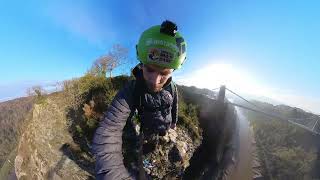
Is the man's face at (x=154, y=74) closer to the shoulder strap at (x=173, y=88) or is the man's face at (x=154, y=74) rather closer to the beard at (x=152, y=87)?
the beard at (x=152, y=87)

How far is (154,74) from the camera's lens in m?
2.37

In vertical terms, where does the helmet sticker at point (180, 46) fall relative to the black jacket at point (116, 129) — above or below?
above

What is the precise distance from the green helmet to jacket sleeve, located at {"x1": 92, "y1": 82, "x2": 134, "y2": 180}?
1.62 feet

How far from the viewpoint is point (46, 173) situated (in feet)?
53.1

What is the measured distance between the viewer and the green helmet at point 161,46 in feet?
7.46

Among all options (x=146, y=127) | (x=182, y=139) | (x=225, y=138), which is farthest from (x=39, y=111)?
(x=225, y=138)

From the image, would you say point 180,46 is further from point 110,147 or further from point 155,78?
point 110,147

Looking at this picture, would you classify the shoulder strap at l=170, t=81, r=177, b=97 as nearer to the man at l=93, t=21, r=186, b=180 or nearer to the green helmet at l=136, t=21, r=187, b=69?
the man at l=93, t=21, r=186, b=180

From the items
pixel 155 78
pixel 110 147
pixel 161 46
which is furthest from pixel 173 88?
pixel 110 147

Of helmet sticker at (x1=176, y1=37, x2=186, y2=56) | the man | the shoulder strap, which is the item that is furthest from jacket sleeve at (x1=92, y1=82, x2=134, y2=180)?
the shoulder strap

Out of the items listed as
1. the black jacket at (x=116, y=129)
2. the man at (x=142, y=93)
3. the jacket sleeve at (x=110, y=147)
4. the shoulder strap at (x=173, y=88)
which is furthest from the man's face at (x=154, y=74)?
the shoulder strap at (x=173, y=88)

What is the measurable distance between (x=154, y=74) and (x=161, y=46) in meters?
0.23

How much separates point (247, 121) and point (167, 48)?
3.15 feet

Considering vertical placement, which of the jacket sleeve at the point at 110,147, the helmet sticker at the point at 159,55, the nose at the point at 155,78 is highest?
the helmet sticker at the point at 159,55
